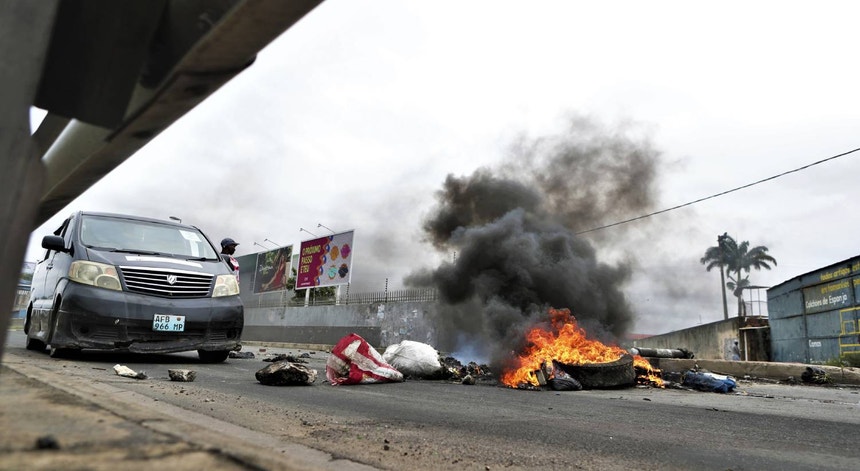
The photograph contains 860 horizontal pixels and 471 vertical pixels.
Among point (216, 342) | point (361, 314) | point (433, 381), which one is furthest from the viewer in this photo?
point (361, 314)

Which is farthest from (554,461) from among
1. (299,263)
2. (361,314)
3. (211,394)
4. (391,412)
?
(299,263)

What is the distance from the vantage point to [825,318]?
51.4ft

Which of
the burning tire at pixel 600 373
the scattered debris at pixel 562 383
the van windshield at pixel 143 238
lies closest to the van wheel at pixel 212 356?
the van windshield at pixel 143 238

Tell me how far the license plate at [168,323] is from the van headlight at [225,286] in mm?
542

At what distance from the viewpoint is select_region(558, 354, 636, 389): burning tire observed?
7.93 metres

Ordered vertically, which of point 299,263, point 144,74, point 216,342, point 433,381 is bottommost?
point 433,381

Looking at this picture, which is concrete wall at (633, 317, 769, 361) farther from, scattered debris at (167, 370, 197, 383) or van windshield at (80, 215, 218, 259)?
scattered debris at (167, 370, 197, 383)

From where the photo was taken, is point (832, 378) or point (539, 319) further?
point (539, 319)

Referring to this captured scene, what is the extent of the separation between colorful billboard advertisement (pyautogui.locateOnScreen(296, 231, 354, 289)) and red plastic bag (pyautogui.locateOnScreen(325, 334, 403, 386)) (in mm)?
25698

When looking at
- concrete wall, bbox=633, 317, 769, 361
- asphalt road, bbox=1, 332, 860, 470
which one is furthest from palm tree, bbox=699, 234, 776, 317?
asphalt road, bbox=1, 332, 860, 470

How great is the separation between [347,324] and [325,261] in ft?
34.8

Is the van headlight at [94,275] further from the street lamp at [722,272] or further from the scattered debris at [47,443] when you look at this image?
the street lamp at [722,272]

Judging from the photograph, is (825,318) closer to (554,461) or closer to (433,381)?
(433,381)

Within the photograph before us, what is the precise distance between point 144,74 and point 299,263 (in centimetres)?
3702
